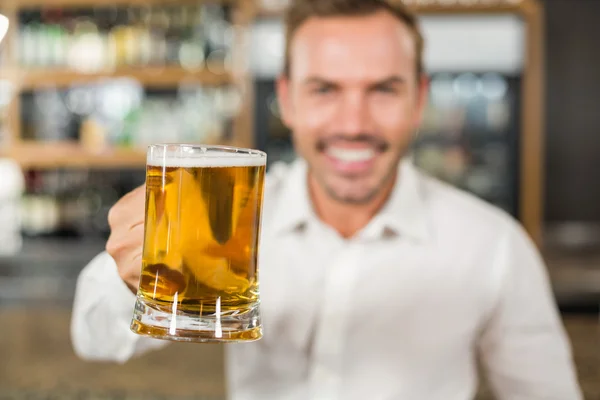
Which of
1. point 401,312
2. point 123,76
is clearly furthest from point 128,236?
point 123,76

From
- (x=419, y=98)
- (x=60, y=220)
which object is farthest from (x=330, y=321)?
(x=60, y=220)

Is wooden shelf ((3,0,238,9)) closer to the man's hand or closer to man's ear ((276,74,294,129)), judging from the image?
man's ear ((276,74,294,129))

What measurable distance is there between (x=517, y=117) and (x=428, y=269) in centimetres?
268

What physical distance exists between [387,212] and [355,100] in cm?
28

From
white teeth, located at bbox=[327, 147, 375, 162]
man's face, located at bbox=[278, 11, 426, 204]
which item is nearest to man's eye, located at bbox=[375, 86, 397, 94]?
man's face, located at bbox=[278, 11, 426, 204]

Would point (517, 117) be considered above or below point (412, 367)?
above

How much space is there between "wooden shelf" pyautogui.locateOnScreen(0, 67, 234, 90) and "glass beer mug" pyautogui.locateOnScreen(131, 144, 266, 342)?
3337 mm

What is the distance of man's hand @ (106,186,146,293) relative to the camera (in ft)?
3.04

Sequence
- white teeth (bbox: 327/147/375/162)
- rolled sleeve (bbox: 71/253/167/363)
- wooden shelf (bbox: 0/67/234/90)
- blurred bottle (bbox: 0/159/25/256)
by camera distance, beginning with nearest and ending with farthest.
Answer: rolled sleeve (bbox: 71/253/167/363)
white teeth (bbox: 327/147/375/162)
wooden shelf (bbox: 0/67/234/90)
blurred bottle (bbox: 0/159/25/256)

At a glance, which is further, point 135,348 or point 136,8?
point 136,8

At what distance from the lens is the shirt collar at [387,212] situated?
1.54m

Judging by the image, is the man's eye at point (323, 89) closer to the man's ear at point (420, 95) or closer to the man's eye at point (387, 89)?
the man's eye at point (387, 89)

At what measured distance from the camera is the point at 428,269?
5.17 ft

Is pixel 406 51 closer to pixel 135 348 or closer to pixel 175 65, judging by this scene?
pixel 135 348
